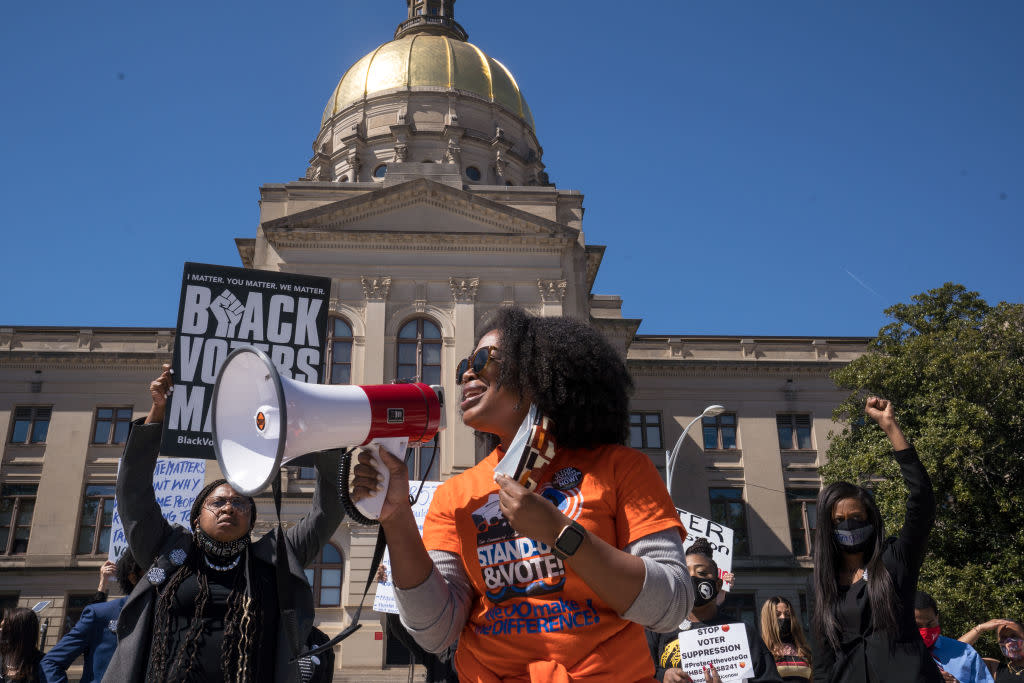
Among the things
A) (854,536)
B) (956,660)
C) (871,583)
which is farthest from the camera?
(956,660)

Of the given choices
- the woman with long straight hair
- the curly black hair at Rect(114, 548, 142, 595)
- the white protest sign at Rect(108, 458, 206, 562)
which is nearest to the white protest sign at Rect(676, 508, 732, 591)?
the white protest sign at Rect(108, 458, 206, 562)

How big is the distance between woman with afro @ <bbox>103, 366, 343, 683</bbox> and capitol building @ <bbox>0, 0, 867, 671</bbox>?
20.8m

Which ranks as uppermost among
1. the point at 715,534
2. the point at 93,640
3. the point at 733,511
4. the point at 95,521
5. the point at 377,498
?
the point at 733,511

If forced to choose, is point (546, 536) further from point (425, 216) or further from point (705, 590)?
point (425, 216)

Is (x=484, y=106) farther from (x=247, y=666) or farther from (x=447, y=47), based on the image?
(x=247, y=666)

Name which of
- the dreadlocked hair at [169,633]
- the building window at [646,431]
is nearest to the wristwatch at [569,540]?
the dreadlocked hair at [169,633]

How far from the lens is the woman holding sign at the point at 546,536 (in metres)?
2.34

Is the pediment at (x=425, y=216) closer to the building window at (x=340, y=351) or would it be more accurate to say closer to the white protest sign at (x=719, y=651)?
the building window at (x=340, y=351)

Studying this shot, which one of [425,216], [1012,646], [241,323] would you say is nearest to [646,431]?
[425,216]

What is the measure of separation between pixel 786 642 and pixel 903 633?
7.13 feet

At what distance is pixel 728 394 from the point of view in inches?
1452

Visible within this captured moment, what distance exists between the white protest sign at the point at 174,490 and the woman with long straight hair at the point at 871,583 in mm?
6603

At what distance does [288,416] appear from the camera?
2.51m

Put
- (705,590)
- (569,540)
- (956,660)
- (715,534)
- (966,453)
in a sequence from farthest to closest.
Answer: (966,453) → (715,534) → (705,590) → (956,660) → (569,540)
